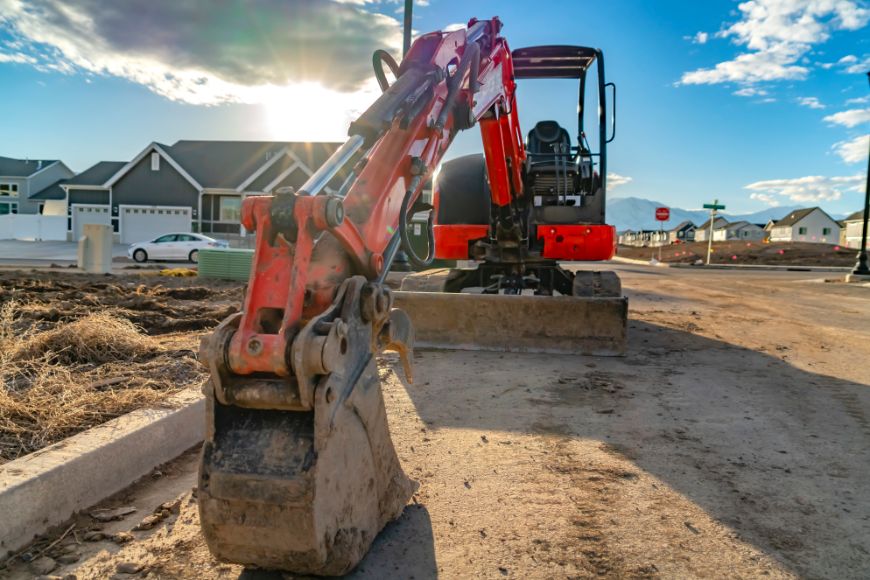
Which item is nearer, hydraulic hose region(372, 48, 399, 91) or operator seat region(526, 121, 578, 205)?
hydraulic hose region(372, 48, 399, 91)

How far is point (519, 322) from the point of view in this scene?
20.5 ft

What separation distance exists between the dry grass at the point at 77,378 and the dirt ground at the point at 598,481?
58cm

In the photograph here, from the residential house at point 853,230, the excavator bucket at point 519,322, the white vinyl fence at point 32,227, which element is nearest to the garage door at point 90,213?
the white vinyl fence at point 32,227

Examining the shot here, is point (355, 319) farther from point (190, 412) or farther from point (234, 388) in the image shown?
point (190, 412)

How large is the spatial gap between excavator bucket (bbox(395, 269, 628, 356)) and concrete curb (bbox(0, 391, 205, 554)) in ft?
10.3

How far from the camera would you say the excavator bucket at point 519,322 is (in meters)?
6.11

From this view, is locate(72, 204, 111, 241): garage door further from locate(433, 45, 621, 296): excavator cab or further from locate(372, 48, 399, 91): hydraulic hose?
locate(372, 48, 399, 91): hydraulic hose

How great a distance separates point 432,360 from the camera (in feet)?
19.5

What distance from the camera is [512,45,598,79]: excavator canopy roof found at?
7340 millimetres

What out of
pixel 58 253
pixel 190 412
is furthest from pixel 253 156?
pixel 190 412

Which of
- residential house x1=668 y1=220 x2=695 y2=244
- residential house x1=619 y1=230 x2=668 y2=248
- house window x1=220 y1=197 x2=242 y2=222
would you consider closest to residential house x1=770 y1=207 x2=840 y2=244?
residential house x1=619 y1=230 x2=668 y2=248

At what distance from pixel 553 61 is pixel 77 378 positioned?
624 centimetres

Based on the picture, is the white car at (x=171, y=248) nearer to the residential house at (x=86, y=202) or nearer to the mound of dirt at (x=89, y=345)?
the residential house at (x=86, y=202)

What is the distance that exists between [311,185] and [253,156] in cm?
→ 3454
